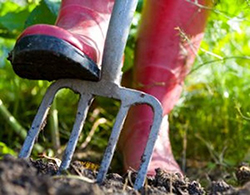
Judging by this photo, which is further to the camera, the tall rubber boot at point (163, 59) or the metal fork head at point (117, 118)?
the tall rubber boot at point (163, 59)

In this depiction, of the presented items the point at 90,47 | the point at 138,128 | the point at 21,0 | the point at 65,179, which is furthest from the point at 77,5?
the point at 21,0

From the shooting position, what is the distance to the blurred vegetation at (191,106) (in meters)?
2.15

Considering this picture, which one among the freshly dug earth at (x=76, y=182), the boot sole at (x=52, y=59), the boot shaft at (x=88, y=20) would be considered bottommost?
the freshly dug earth at (x=76, y=182)

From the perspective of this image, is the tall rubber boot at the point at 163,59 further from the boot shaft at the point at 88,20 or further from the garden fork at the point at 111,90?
the garden fork at the point at 111,90

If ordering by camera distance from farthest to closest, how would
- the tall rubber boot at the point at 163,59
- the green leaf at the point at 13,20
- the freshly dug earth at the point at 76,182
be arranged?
the green leaf at the point at 13,20, the tall rubber boot at the point at 163,59, the freshly dug earth at the point at 76,182

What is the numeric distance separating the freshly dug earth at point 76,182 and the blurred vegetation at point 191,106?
0.72 metres

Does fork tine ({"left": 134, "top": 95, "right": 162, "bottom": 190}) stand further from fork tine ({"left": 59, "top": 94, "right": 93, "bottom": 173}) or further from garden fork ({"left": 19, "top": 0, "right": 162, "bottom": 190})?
fork tine ({"left": 59, "top": 94, "right": 93, "bottom": 173})

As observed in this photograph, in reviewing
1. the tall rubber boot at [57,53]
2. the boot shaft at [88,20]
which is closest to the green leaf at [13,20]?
the boot shaft at [88,20]

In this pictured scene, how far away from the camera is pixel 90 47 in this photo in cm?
152

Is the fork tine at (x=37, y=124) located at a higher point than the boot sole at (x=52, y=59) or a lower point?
lower

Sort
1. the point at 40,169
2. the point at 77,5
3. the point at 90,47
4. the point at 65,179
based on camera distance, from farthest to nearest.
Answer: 1. the point at 77,5
2. the point at 90,47
3. the point at 40,169
4. the point at 65,179

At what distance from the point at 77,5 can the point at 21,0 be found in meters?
0.83

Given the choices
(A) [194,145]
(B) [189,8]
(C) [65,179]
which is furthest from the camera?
(A) [194,145]

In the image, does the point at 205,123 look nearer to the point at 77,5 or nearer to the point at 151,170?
the point at 151,170
